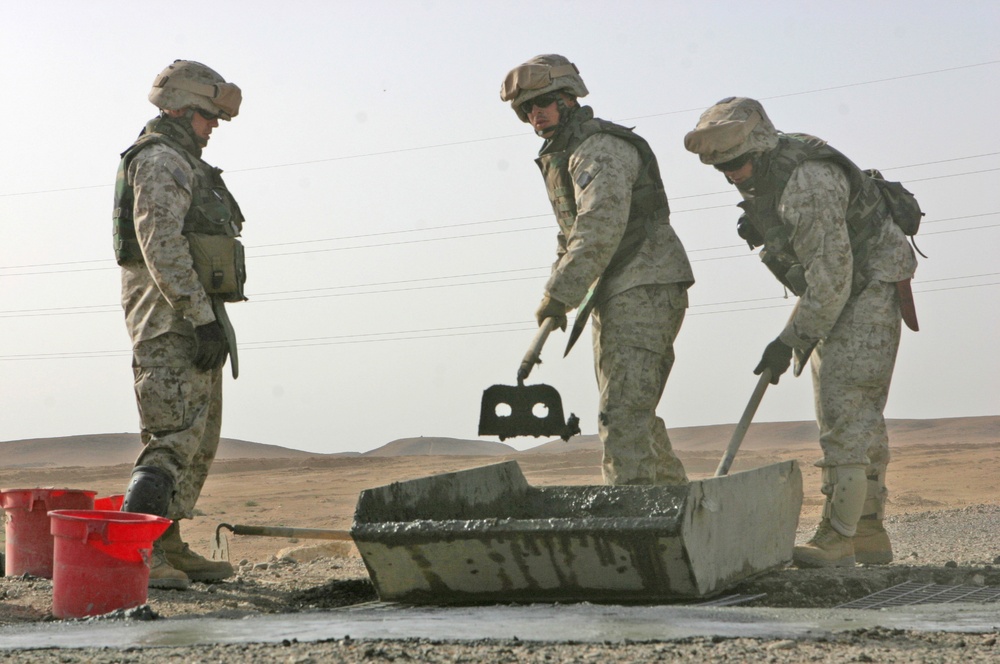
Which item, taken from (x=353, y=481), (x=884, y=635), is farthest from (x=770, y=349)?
(x=353, y=481)

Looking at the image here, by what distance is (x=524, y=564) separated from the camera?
471 centimetres

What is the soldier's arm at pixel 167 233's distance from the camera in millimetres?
5574

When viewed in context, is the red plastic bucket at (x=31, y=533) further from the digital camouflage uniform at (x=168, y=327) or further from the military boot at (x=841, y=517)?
the military boot at (x=841, y=517)

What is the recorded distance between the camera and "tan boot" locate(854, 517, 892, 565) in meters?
6.31

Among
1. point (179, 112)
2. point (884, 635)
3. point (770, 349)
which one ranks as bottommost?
point (884, 635)

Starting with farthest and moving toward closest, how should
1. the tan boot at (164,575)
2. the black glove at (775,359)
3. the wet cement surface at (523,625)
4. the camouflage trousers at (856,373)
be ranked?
the black glove at (775,359) < the camouflage trousers at (856,373) < the tan boot at (164,575) < the wet cement surface at (523,625)

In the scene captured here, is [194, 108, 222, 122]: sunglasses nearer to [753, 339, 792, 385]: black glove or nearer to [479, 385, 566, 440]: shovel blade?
[479, 385, 566, 440]: shovel blade

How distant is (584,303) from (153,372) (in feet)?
6.70

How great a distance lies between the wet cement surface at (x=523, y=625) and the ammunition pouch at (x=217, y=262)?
1.80 metres

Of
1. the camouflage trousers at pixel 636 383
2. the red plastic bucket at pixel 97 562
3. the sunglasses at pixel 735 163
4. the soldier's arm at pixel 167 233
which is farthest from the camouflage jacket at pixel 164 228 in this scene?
the sunglasses at pixel 735 163

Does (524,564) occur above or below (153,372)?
below

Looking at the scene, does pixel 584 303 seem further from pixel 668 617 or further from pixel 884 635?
pixel 884 635

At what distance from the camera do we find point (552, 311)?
5758 millimetres

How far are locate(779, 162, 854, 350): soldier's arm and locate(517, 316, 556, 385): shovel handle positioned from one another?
1.16 meters
